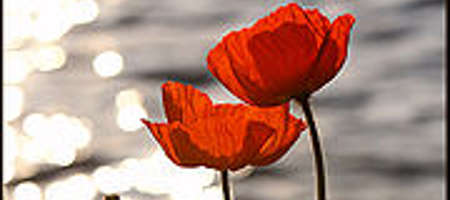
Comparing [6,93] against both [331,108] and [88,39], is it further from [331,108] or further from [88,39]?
[331,108]

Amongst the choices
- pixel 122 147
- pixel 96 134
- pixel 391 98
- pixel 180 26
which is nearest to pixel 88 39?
pixel 180 26

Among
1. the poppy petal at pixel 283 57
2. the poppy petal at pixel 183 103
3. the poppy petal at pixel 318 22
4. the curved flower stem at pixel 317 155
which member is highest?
the poppy petal at pixel 318 22

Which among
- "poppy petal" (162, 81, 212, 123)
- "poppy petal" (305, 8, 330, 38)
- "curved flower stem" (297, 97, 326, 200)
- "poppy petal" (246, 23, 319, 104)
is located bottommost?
"curved flower stem" (297, 97, 326, 200)

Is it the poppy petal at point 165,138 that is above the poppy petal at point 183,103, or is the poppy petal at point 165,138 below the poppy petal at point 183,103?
below
